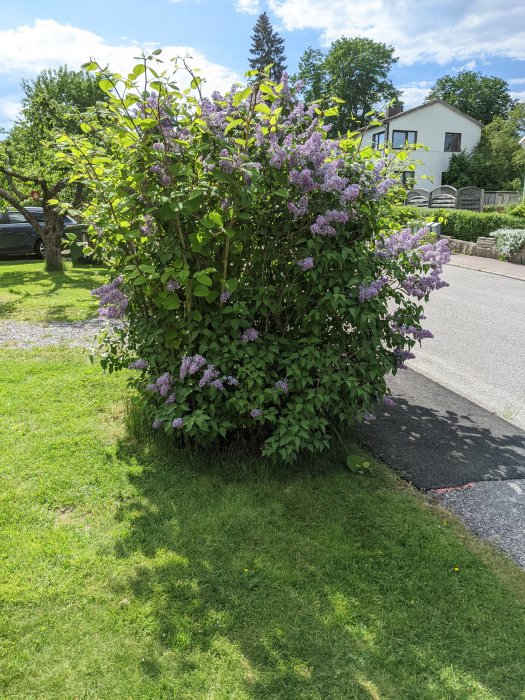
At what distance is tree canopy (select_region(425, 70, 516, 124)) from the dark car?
204 feet

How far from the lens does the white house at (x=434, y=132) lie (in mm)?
43156

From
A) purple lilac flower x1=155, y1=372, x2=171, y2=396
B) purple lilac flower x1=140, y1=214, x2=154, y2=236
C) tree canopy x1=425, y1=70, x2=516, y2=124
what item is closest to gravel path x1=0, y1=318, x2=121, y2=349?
purple lilac flower x1=155, y1=372, x2=171, y2=396

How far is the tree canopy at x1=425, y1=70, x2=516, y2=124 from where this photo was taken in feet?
216

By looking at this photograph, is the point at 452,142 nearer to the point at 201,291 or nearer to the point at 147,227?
the point at 147,227

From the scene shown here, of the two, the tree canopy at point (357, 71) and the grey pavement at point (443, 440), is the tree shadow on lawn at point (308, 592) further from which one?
the tree canopy at point (357, 71)

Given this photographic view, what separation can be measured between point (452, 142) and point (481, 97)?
27.5m

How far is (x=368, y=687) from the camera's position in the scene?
7.09 ft

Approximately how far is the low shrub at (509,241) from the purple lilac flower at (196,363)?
53.6ft

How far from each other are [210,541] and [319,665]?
0.97 m

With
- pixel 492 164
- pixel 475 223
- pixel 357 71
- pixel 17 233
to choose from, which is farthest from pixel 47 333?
pixel 357 71

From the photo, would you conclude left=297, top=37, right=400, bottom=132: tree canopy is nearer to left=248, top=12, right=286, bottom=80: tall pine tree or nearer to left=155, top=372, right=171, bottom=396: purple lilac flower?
left=248, top=12, right=286, bottom=80: tall pine tree

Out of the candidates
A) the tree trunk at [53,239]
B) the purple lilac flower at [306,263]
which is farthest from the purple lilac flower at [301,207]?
the tree trunk at [53,239]

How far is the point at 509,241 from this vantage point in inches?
681

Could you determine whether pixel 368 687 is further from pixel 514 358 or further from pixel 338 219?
pixel 514 358
